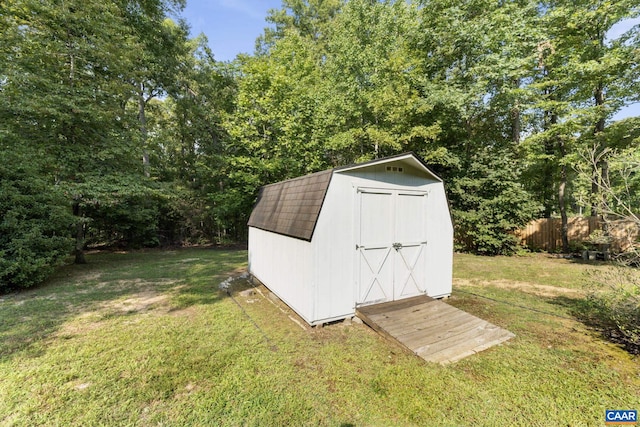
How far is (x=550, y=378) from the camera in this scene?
305 cm

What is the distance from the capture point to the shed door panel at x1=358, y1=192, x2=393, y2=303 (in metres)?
4.71

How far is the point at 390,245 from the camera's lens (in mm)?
4988

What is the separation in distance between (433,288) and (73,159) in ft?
38.3

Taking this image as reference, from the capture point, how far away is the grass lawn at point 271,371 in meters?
2.53

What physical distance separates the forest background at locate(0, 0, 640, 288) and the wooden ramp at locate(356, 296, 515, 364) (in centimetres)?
262

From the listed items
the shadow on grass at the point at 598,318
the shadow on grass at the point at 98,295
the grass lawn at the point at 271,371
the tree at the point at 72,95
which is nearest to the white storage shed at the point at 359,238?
the grass lawn at the point at 271,371

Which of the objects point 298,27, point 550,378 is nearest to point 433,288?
point 550,378

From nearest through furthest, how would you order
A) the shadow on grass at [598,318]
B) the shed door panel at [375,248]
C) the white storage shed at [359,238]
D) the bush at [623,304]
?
the bush at [623,304], the shadow on grass at [598,318], the white storage shed at [359,238], the shed door panel at [375,248]

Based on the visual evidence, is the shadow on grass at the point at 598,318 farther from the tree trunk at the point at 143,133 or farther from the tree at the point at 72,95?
the tree trunk at the point at 143,133

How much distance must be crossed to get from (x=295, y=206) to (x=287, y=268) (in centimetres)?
126

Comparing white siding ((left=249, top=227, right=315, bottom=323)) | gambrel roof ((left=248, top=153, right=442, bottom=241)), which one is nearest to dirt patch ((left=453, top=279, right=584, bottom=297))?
gambrel roof ((left=248, top=153, right=442, bottom=241))

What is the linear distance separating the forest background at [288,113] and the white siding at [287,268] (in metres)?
4.71

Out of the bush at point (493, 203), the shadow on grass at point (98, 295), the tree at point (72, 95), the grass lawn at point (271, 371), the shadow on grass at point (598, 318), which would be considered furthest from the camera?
the bush at point (493, 203)

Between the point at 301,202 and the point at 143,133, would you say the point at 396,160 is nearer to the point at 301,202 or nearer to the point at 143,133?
the point at 301,202
